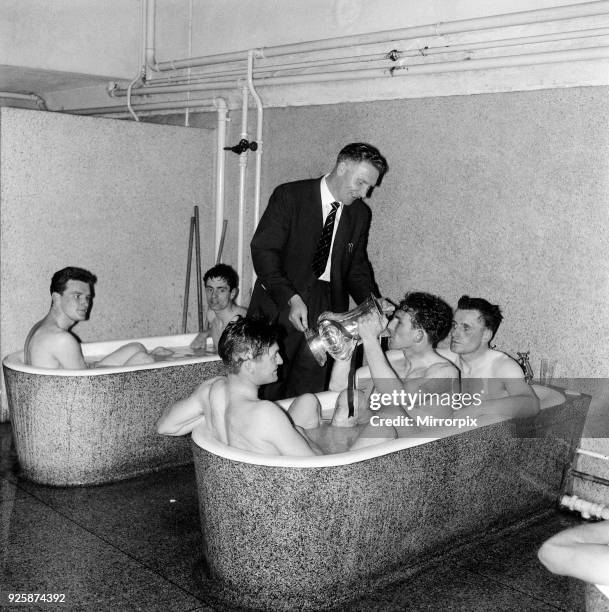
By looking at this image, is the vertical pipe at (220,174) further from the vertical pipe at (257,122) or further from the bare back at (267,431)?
the bare back at (267,431)

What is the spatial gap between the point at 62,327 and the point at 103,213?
1576 millimetres

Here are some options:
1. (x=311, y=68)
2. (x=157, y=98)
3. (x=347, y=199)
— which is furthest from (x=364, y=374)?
(x=157, y=98)

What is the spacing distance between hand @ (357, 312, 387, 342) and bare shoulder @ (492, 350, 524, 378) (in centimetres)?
73

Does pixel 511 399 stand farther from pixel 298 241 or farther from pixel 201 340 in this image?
pixel 201 340

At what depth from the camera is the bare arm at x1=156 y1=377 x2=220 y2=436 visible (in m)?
3.29

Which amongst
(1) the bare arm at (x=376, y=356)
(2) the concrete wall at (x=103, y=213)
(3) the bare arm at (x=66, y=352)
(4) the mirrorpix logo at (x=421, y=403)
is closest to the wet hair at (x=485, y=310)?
(4) the mirrorpix logo at (x=421, y=403)

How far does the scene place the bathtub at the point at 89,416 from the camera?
4109 mm

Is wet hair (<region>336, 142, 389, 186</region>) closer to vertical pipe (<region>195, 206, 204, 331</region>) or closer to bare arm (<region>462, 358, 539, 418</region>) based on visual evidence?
bare arm (<region>462, 358, 539, 418</region>)

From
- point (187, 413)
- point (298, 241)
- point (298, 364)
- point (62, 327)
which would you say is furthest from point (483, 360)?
point (62, 327)

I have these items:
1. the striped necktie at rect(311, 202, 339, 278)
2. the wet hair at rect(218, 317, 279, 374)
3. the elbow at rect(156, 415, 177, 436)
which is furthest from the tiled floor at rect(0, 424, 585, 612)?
the striped necktie at rect(311, 202, 339, 278)

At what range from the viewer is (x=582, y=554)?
2125mm

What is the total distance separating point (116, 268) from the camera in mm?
5848

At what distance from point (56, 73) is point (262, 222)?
2.96m

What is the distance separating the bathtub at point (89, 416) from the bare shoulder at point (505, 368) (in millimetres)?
1633
